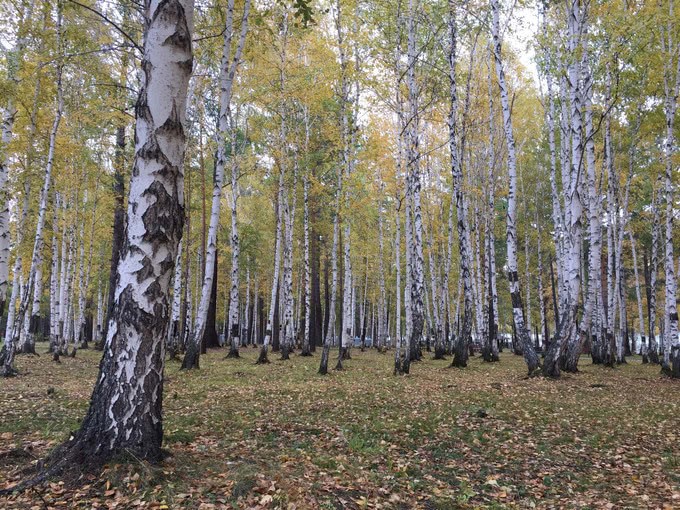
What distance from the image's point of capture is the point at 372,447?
16.4ft

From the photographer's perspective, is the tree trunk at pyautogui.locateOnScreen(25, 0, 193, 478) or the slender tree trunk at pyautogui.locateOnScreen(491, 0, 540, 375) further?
the slender tree trunk at pyautogui.locateOnScreen(491, 0, 540, 375)

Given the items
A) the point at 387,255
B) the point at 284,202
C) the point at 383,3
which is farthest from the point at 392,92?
the point at 387,255

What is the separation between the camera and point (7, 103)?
9.49m

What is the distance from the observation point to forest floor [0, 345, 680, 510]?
341cm

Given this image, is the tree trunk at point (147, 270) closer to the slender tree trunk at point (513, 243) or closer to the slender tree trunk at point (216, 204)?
the slender tree trunk at point (216, 204)

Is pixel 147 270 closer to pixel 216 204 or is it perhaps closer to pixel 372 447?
pixel 372 447

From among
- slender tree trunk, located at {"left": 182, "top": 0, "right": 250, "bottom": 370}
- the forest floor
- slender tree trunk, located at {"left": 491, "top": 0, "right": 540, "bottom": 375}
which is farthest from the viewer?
slender tree trunk, located at {"left": 491, "top": 0, "right": 540, "bottom": 375}

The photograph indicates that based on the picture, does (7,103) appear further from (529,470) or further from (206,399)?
(529,470)

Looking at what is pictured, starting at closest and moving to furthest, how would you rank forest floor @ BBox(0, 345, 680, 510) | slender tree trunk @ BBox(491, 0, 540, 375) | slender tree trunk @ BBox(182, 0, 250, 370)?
forest floor @ BBox(0, 345, 680, 510), slender tree trunk @ BBox(182, 0, 250, 370), slender tree trunk @ BBox(491, 0, 540, 375)

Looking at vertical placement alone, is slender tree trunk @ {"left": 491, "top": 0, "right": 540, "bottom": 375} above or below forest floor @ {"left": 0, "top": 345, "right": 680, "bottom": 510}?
above

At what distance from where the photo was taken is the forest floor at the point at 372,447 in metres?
3.41

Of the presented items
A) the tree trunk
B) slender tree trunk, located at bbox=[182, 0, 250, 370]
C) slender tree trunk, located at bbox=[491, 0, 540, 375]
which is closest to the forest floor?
the tree trunk

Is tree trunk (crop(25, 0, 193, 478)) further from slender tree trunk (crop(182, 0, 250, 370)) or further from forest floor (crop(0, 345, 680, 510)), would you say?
slender tree trunk (crop(182, 0, 250, 370))

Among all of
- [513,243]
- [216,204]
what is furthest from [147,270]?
[513,243]
